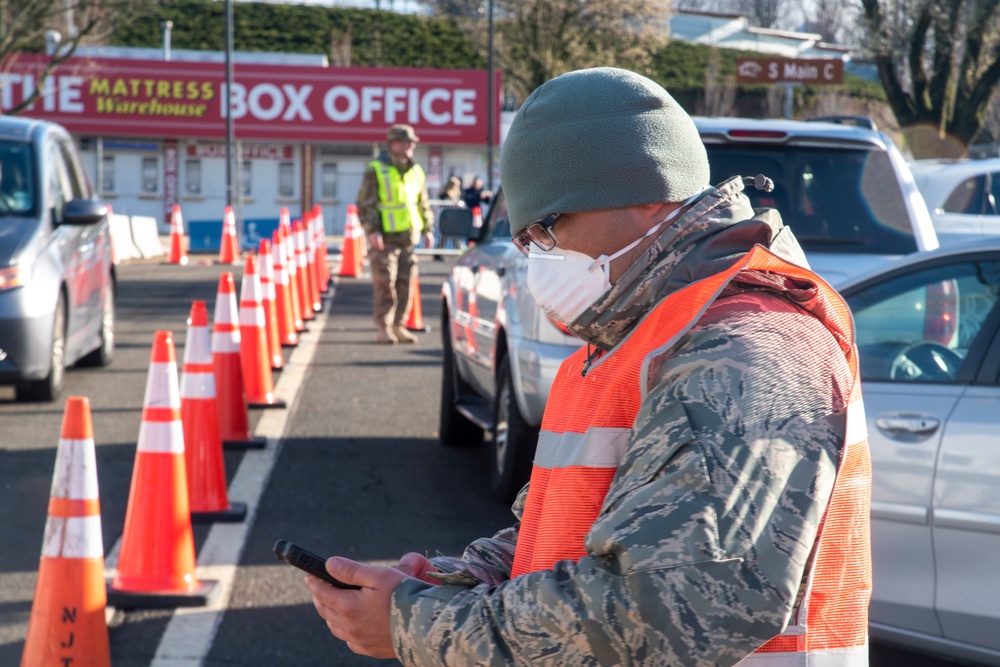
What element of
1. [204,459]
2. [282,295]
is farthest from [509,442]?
[282,295]

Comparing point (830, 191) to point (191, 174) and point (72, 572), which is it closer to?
point (72, 572)

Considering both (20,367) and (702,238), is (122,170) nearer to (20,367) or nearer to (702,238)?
(20,367)

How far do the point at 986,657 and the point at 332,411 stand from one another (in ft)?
19.7

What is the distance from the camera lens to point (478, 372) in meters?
7.31

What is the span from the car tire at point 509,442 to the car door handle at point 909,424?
211cm

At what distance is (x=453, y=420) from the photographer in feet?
26.8

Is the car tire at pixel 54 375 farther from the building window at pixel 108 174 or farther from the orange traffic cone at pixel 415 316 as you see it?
the building window at pixel 108 174

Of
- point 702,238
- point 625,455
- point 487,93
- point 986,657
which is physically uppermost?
point 702,238

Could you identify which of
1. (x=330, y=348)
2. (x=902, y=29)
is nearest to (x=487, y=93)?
(x=902, y=29)

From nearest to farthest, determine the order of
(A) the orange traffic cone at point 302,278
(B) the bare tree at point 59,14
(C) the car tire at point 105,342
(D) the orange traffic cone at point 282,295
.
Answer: (C) the car tire at point 105,342
(D) the orange traffic cone at point 282,295
(A) the orange traffic cone at point 302,278
(B) the bare tree at point 59,14

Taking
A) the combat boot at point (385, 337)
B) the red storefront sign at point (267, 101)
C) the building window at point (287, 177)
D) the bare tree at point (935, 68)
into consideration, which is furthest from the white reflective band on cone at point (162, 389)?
the building window at point (287, 177)

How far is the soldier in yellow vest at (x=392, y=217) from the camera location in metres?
12.3

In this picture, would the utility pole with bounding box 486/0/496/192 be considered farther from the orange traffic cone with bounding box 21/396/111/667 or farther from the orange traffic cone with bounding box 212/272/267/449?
the orange traffic cone with bounding box 21/396/111/667

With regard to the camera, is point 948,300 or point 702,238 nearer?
point 702,238
